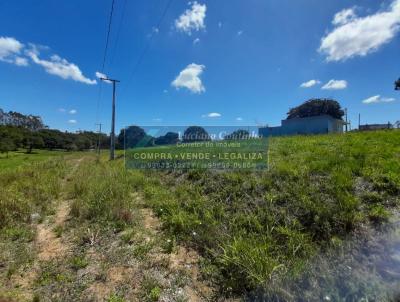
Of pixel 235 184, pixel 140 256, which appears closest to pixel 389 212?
pixel 235 184

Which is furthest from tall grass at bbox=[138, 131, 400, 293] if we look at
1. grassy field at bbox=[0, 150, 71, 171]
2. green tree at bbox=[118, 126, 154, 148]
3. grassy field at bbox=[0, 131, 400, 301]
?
grassy field at bbox=[0, 150, 71, 171]

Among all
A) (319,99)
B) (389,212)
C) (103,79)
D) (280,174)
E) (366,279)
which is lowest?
(366,279)

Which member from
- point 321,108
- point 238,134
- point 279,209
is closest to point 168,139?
point 238,134

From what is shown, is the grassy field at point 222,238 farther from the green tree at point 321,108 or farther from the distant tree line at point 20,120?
the distant tree line at point 20,120

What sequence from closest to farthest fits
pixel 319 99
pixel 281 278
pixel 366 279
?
1. pixel 366 279
2. pixel 281 278
3. pixel 319 99

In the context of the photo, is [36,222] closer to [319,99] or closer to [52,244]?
[52,244]

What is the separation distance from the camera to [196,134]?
13.2m

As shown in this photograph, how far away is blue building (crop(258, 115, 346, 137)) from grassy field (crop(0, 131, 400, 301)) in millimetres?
26561

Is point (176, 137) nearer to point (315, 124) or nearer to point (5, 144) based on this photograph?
point (315, 124)

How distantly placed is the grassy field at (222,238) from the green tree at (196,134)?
7459 millimetres

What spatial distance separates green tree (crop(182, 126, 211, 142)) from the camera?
13188mm

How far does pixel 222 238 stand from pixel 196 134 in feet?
32.6

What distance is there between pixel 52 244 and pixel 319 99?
5149 centimetres

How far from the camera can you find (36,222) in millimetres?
4969
